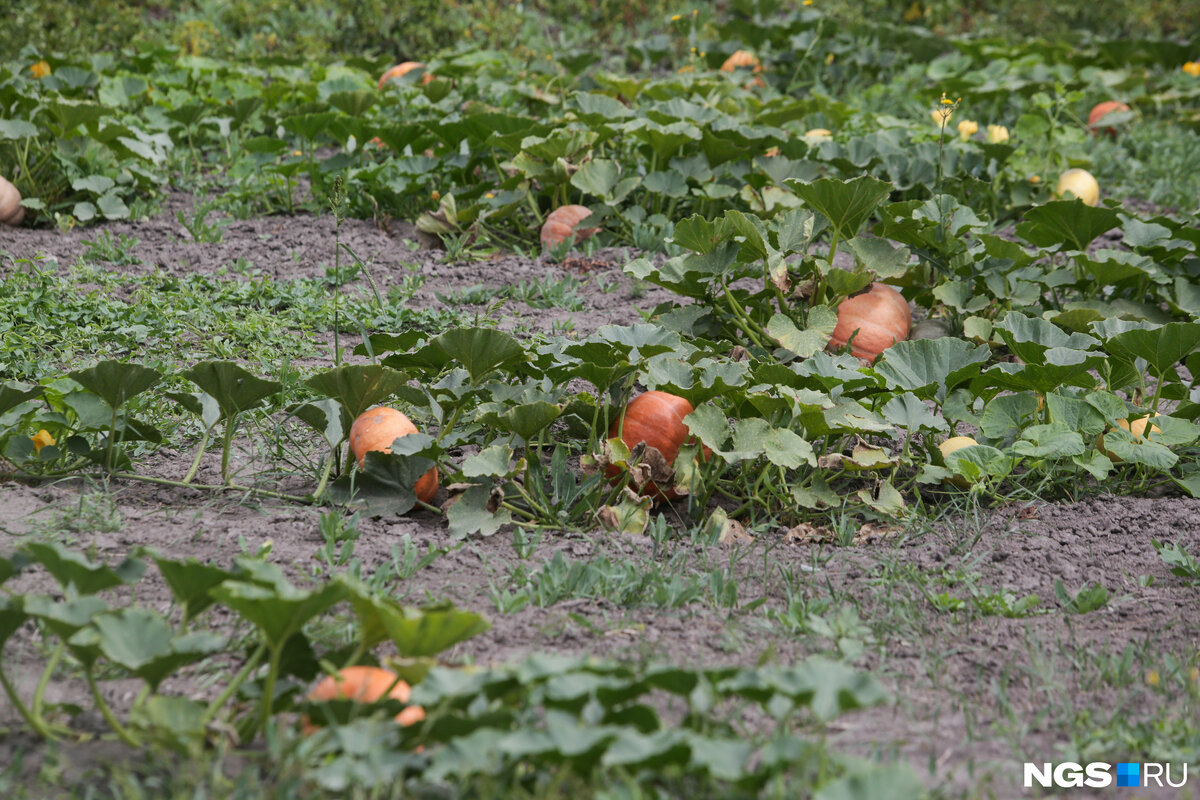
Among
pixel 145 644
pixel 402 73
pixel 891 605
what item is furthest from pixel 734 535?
pixel 402 73

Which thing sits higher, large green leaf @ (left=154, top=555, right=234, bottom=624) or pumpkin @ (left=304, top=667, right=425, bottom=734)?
large green leaf @ (left=154, top=555, right=234, bottom=624)

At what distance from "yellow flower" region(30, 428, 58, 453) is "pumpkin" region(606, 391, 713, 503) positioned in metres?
1.42

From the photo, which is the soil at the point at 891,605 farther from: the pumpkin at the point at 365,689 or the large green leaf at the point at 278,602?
the large green leaf at the point at 278,602

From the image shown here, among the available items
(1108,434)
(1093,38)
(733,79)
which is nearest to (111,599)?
(1108,434)

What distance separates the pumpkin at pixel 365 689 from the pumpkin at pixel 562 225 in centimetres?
292

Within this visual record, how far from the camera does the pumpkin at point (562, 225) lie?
180 inches

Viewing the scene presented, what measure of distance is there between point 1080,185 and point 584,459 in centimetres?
321

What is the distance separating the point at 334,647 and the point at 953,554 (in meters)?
1.47

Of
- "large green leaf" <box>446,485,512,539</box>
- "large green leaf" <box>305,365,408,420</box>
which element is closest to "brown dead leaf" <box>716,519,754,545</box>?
"large green leaf" <box>446,485,512,539</box>

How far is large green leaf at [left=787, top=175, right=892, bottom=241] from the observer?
319cm

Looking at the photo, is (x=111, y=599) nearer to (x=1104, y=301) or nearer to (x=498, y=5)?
(x=1104, y=301)

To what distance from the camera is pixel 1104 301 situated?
388 centimetres

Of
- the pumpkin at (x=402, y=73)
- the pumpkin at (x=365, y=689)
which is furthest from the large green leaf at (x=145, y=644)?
the pumpkin at (x=402, y=73)

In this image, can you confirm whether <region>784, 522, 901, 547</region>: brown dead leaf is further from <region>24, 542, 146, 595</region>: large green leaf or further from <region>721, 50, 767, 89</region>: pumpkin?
<region>721, 50, 767, 89</region>: pumpkin
